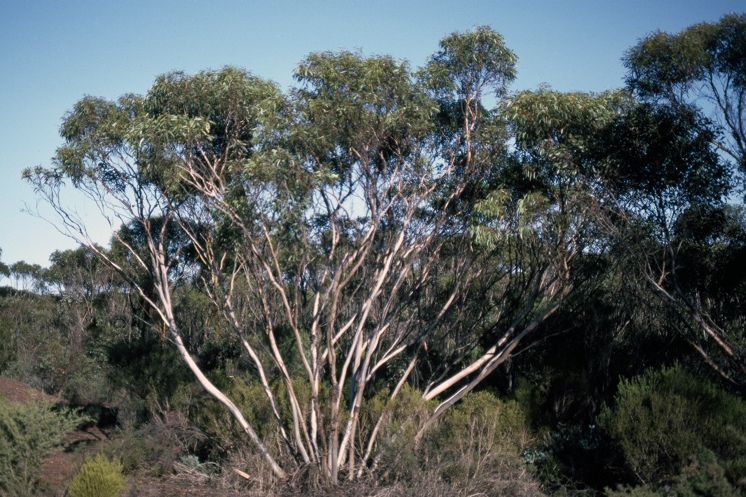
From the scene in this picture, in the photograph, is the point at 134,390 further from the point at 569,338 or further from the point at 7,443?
the point at 569,338

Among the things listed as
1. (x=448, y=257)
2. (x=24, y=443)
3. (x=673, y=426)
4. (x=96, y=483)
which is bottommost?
(x=673, y=426)

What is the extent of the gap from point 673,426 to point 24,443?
27.6ft

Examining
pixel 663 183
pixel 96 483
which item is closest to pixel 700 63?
pixel 663 183

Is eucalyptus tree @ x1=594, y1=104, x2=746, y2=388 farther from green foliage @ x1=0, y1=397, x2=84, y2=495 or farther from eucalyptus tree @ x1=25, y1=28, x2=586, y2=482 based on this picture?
green foliage @ x1=0, y1=397, x2=84, y2=495

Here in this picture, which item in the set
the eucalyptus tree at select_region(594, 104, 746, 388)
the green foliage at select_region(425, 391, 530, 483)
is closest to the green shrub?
the green foliage at select_region(425, 391, 530, 483)

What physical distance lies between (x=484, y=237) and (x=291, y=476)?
4.71 m

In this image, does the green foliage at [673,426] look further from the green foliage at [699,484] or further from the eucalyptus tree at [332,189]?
the eucalyptus tree at [332,189]

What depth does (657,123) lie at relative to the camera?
11.9 meters

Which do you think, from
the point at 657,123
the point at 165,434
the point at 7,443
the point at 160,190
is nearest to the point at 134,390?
the point at 165,434

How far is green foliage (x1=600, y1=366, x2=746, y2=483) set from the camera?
9.27 m

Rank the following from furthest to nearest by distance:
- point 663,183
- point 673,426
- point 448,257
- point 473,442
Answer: point 448,257
point 663,183
point 473,442
point 673,426

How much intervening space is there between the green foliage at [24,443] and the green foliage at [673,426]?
7.60 meters

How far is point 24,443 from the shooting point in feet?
30.6

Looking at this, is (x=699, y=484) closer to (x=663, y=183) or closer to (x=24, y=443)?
(x=663, y=183)
